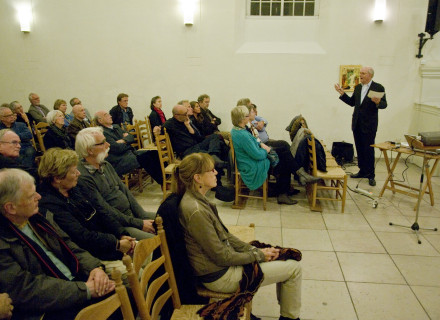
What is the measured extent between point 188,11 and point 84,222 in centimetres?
507

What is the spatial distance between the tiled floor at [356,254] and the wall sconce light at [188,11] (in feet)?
11.3

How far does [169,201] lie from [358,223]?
2.65 m

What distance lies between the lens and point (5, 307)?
1.30 meters

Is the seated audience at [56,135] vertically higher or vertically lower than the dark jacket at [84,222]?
higher

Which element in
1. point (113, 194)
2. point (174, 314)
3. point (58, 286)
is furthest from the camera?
point (113, 194)

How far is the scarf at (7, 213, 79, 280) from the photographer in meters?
1.55

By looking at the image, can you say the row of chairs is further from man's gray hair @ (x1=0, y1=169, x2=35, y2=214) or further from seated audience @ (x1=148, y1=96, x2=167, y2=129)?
seated audience @ (x1=148, y1=96, x2=167, y2=129)

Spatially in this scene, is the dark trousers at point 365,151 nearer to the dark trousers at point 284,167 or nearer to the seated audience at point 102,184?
the dark trousers at point 284,167

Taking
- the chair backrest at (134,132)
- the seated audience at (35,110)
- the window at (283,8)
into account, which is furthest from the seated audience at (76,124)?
the window at (283,8)

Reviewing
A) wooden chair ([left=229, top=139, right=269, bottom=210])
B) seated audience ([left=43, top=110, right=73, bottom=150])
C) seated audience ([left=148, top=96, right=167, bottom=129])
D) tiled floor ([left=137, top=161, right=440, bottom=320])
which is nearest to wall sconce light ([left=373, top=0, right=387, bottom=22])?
tiled floor ([left=137, top=161, right=440, bottom=320])

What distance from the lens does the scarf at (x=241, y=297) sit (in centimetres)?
169

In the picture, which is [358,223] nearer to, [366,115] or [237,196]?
[237,196]

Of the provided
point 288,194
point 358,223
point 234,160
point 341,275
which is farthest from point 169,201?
point 288,194

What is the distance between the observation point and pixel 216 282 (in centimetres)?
186
